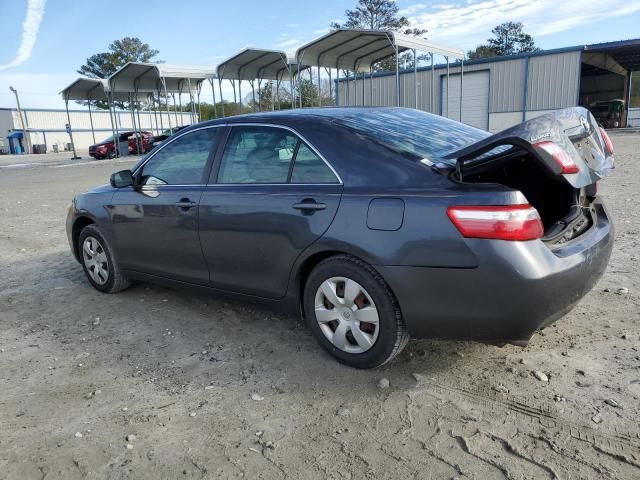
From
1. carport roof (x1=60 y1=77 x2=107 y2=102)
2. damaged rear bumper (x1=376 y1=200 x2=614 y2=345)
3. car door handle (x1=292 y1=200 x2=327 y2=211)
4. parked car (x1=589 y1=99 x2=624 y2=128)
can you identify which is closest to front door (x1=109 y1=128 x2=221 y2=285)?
car door handle (x1=292 y1=200 x2=327 y2=211)

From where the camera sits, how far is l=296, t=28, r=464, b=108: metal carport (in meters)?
16.2

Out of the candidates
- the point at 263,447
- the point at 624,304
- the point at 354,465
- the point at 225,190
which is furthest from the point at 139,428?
the point at 624,304

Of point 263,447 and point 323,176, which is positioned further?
point 323,176

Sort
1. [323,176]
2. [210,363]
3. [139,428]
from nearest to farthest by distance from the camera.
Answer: [139,428] < [323,176] < [210,363]

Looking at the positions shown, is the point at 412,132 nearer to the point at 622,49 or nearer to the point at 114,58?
the point at 622,49

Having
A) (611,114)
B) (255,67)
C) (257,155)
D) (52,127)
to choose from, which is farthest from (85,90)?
(611,114)

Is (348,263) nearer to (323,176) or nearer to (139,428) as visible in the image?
(323,176)

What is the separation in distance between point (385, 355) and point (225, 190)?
1635mm

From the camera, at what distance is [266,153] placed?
11.6 ft

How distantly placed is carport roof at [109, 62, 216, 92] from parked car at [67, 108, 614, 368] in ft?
65.2

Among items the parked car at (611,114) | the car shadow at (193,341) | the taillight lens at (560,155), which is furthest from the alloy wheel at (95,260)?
the parked car at (611,114)

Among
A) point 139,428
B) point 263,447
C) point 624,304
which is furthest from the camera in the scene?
point 624,304

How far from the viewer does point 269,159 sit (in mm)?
3523

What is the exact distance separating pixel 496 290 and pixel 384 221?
2.26 ft
